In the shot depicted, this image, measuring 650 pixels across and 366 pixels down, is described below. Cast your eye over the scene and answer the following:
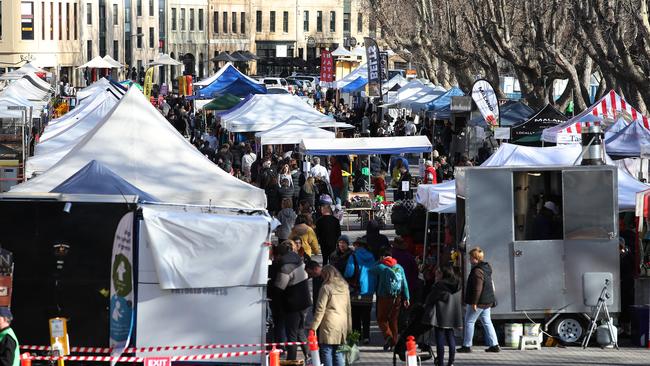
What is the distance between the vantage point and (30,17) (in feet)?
286

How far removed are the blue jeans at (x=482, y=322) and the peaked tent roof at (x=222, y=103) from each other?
85.7 feet

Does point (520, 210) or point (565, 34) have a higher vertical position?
point (565, 34)

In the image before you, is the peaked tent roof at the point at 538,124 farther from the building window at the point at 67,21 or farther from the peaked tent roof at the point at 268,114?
the building window at the point at 67,21

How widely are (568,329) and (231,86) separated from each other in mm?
30006

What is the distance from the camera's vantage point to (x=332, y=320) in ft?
47.1

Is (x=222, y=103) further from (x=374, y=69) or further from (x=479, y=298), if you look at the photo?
(x=479, y=298)

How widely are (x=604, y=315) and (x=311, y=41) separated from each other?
10027 centimetres

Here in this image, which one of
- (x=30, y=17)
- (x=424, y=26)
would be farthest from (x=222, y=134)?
(x=30, y=17)

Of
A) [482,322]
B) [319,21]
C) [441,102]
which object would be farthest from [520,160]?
[319,21]

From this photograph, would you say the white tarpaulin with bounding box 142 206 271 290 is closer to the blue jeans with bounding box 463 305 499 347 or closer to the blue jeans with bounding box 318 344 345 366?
the blue jeans with bounding box 318 344 345 366

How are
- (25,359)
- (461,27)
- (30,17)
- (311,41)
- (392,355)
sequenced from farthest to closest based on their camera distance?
(311,41) < (30,17) < (461,27) < (392,355) < (25,359)

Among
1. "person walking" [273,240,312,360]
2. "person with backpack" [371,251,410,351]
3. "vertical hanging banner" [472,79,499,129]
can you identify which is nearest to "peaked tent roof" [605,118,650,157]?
"vertical hanging banner" [472,79,499,129]

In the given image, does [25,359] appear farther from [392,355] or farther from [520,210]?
[520,210]

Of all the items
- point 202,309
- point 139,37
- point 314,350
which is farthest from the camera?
point 139,37
